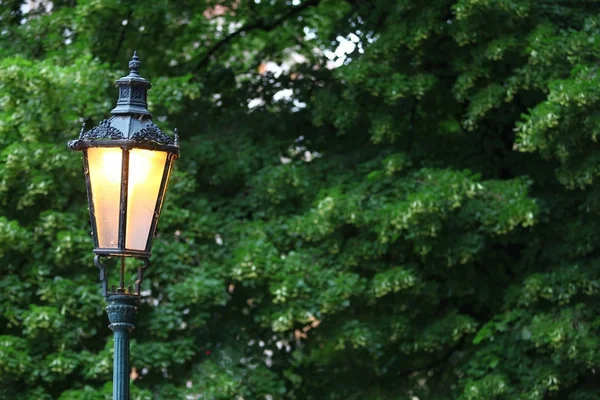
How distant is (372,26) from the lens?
13.1m

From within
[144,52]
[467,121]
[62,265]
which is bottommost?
[62,265]

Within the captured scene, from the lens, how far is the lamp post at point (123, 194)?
18.0ft

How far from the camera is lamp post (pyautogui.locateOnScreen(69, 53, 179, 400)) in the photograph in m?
5.48

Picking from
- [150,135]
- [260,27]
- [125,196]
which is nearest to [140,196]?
[125,196]

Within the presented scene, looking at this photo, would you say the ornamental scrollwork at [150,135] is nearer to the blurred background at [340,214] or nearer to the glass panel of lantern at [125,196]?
the glass panel of lantern at [125,196]

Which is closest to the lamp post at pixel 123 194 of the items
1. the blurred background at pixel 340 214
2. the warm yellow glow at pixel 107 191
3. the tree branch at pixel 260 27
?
the warm yellow glow at pixel 107 191

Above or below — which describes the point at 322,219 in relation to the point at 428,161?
below

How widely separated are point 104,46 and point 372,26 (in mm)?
2961

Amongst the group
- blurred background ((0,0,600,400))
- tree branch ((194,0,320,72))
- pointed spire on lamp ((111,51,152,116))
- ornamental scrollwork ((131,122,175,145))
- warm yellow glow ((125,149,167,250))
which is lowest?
warm yellow glow ((125,149,167,250))

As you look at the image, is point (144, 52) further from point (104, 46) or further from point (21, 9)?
point (21, 9)

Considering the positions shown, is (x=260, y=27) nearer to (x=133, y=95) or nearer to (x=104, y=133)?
(x=133, y=95)

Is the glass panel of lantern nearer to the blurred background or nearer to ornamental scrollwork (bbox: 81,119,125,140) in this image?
ornamental scrollwork (bbox: 81,119,125,140)

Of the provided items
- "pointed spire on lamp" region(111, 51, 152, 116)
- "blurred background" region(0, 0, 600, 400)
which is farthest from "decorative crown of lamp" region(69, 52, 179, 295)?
"blurred background" region(0, 0, 600, 400)

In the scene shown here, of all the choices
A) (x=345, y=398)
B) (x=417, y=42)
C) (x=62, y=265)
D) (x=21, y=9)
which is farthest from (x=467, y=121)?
(x=21, y=9)
